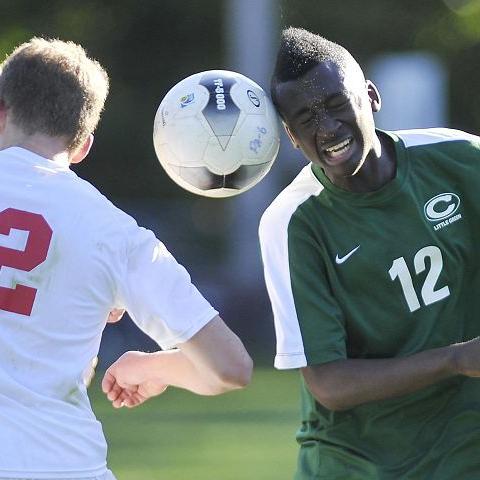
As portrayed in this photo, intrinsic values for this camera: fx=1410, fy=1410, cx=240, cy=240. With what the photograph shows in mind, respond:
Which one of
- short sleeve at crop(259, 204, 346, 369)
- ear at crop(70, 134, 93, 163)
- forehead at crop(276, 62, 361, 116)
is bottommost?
short sleeve at crop(259, 204, 346, 369)

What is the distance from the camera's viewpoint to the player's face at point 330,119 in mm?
4680

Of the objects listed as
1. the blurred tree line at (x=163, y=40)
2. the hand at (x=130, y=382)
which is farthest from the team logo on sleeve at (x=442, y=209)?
the blurred tree line at (x=163, y=40)

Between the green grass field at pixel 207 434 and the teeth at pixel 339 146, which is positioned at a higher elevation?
the green grass field at pixel 207 434

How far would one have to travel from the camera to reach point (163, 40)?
24.3 m

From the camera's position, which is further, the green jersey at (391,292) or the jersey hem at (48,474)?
the green jersey at (391,292)

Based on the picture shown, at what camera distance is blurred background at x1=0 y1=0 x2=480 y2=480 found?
49.1ft

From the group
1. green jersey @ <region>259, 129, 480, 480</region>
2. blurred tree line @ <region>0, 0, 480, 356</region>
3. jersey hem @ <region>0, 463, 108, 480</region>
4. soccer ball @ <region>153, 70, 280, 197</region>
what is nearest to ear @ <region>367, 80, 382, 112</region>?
green jersey @ <region>259, 129, 480, 480</region>

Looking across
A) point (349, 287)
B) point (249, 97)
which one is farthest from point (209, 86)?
point (349, 287)

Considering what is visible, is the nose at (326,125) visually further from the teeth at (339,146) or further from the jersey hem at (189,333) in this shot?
the jersey hem at (189,333)

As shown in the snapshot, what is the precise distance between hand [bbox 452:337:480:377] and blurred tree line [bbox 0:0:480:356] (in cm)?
1774

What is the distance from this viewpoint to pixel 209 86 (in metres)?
5.22

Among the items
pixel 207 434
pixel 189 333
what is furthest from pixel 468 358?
pixel 207 434

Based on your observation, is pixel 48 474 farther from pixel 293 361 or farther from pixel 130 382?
pixel 293 361

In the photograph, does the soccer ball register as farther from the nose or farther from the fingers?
the fingers
